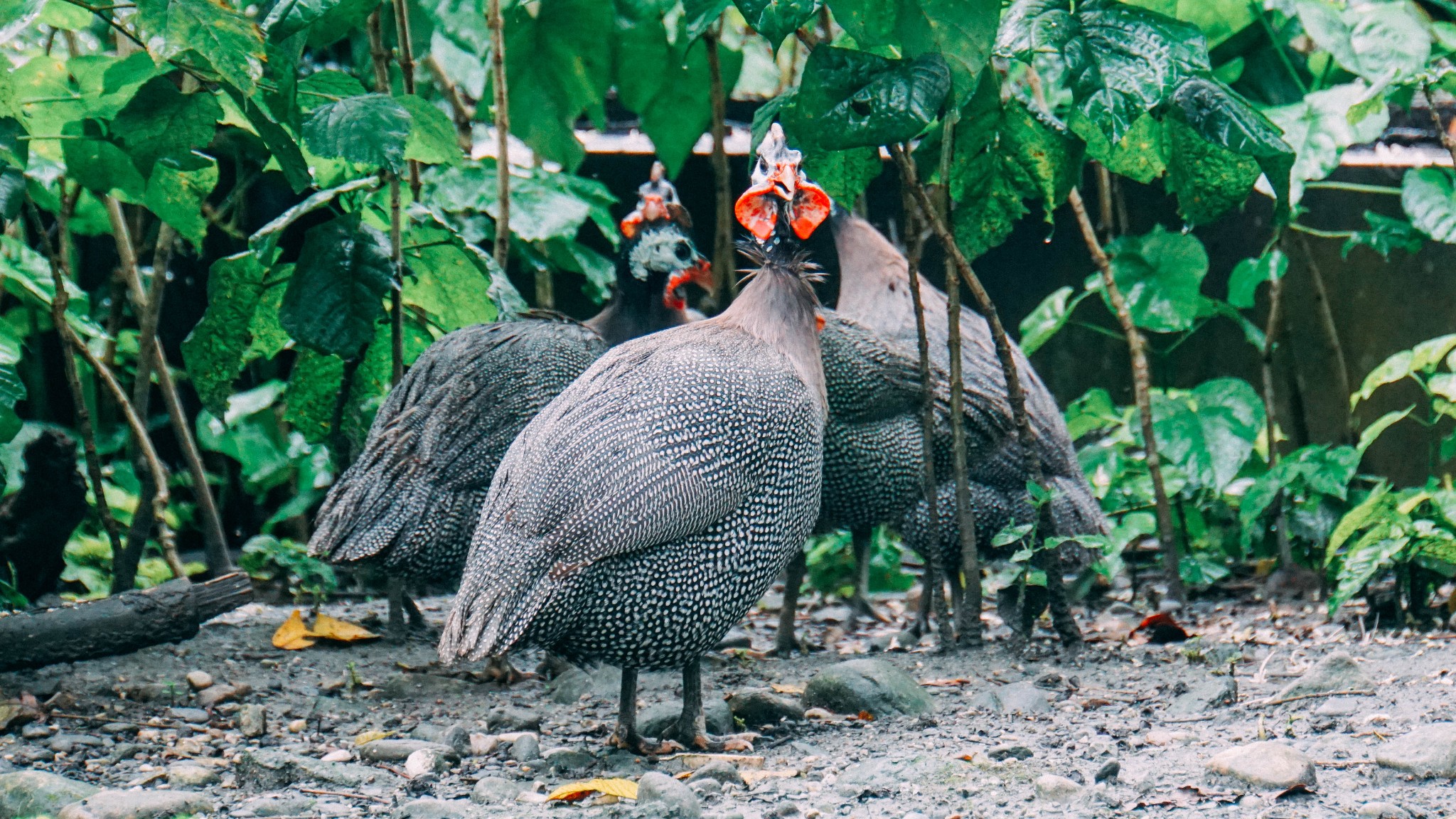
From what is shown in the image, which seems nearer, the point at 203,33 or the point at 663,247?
the point at 203,33

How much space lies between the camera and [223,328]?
4.18 m

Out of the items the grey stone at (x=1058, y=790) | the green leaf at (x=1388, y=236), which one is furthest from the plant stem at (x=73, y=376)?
the green leaf at (x=1388, y=236)

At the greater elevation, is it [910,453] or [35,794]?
[910,453]

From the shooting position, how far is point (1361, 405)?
6211mm

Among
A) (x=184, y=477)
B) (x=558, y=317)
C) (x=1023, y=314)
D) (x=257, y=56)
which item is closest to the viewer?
(x=257, y=56)

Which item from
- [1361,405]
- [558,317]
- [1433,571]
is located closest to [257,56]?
[558,317]

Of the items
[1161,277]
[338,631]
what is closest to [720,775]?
[338,631]

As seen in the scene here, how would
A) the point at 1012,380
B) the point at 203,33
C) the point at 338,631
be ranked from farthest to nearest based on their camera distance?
the point at 338,631, the point at 1012,380, the point at 203,33

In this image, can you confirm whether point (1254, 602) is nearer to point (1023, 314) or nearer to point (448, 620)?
point (1023, 314)

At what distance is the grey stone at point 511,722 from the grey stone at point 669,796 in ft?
3.06

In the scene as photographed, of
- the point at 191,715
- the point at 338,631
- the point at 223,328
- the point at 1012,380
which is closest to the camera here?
the point at 191,715

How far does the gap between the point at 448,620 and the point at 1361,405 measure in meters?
4.74

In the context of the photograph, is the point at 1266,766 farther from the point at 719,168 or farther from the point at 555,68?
the point at 555,68

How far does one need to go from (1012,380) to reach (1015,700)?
97 cm
